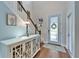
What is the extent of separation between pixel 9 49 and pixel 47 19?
501cm

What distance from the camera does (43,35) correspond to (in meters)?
6.91

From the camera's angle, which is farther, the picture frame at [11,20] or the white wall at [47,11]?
the white wall at [47,11]

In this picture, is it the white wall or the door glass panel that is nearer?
the white wall

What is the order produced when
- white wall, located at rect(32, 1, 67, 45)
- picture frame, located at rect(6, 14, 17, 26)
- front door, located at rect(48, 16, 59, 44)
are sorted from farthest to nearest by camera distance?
front door, located at rect(48, 16, 59, 44) → white wall, located at rect(32, 1, 67, 45) → picture frame, located at rect(6, 14, 17, 26)

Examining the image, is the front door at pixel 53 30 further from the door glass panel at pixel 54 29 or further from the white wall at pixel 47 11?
the white wall at pixel 47 11

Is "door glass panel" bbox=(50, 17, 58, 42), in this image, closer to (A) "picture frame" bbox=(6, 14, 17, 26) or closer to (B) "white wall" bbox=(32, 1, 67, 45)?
(B) "white wall" bbox=(32, 1, 67, 45)

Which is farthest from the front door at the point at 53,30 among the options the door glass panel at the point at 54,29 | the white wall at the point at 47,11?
the white wall at the point at 47,11

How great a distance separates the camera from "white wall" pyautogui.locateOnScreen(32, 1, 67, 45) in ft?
19.8

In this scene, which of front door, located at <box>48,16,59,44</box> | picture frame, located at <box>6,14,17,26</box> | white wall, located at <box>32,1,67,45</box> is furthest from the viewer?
front door, located at <box>48,16,59,44</box>

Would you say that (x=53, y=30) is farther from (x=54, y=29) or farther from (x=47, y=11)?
(x=47, y=11)

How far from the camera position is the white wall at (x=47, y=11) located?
6.03 meters

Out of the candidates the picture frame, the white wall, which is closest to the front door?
the white wall

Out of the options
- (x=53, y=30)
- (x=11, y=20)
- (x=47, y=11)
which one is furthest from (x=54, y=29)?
(x=11, y=20)
